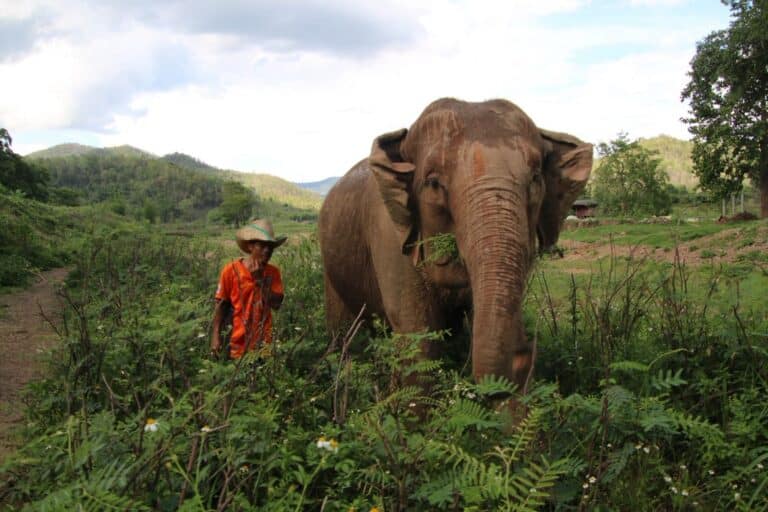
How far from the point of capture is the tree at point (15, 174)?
36.6 metres

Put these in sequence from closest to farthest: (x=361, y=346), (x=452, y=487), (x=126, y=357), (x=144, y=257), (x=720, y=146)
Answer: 1. (x=452, y=487)
2. (x=126, y=357)
3. (x=361, y=346)
4. (x=144, y=257)
5. (x=720, y=146)

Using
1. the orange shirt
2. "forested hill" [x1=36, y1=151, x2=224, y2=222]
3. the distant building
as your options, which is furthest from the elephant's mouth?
"forested hill" [x1=36, y1=151, x2=224, y2=222]

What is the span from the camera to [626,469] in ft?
10.2

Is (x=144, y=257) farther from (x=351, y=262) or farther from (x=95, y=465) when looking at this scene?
(x=95, y=465)

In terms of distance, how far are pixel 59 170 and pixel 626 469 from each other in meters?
188

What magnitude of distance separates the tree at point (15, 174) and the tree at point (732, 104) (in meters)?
33.4

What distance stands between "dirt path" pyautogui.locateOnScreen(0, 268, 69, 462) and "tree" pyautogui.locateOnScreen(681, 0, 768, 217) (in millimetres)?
28555

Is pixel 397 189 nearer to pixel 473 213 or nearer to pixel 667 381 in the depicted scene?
pixel 473 213

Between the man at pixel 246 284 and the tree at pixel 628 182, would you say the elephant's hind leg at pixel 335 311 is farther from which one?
the tree at pixel 628 182

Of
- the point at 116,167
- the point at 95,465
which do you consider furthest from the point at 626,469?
the point at 116,167

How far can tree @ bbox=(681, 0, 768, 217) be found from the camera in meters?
29.3

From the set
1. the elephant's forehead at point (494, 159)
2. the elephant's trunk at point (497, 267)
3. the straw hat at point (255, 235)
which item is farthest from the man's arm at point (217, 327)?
the elephant's forehead at point (494, 159)

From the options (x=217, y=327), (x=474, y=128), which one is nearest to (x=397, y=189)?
(x=474, y=128)

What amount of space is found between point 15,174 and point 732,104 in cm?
3964
